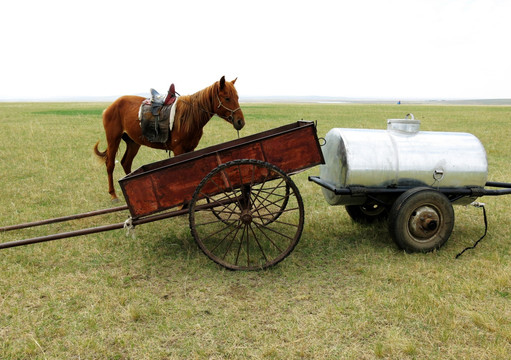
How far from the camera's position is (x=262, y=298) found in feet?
13.1

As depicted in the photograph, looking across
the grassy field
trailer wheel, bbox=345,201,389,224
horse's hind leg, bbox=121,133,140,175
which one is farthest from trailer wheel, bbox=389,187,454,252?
horse's hind leg, bbox=121,133,140,175

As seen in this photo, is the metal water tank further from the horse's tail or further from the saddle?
the horse's tail

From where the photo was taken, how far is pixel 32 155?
12617 mm

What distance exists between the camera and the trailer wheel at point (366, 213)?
19.6ft

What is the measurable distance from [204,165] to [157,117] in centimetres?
269

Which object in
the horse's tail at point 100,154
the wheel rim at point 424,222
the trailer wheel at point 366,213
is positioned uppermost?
the horse's tail at point 100,154

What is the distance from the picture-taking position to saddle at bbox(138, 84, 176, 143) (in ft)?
21.9

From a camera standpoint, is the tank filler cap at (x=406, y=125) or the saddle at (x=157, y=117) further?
the saddle at (x=157, y=117)

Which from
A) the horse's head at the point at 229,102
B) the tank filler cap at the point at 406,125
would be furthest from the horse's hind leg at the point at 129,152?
the tank filler cap at the point at 406,125

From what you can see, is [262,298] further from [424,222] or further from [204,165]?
[424,222]

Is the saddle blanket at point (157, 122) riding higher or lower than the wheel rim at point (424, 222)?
higher

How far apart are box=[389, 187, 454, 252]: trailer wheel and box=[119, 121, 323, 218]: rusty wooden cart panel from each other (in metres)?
1.20

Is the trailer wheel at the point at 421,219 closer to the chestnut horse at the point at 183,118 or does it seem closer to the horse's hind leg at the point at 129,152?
the chestnut horse at the point at 183,118

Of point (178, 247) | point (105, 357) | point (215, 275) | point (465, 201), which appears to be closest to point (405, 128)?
point (465, 201)
